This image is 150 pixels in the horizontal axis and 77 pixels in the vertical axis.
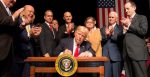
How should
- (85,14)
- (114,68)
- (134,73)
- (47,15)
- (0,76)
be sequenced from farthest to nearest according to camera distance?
(85,14), (47,15), (114,68), (134,73), (0,76)

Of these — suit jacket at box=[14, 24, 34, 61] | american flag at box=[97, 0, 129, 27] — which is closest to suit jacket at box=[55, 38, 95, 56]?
suit jacket at box=[14, 24, 34, 61]

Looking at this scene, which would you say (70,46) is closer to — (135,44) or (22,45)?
(22,45)

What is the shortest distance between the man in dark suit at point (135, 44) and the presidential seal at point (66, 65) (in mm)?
1194

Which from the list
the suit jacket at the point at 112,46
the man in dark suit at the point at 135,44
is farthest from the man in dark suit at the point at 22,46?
the man in dark suit at the point at 135,44

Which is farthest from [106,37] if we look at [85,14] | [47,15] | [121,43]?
[85,14]

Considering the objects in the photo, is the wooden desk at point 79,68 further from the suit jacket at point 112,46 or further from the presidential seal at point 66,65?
the suit jacket at point 112,46

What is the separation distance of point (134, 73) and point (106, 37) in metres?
0.84

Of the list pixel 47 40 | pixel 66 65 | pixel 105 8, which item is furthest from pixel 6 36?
pixel 105 8

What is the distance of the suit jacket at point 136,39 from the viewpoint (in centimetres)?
432

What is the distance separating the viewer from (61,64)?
3443 mm

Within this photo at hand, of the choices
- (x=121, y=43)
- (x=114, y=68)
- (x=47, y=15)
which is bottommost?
(x=114, y=68)

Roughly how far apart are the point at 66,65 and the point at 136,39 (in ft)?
4.39

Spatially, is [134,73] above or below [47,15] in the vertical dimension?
below

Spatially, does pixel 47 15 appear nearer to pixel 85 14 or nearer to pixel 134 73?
pixel 134 73
